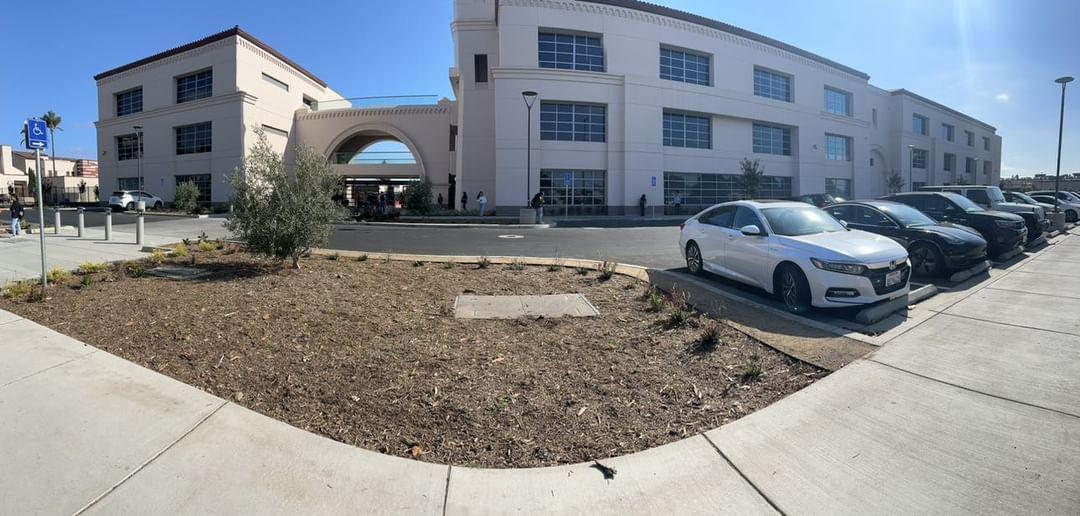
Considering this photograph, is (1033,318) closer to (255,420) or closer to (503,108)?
(255,420)

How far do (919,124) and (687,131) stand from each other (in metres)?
40.8

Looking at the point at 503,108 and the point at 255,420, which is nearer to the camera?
the point at 255,420

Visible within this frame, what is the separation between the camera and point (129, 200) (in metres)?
35.3

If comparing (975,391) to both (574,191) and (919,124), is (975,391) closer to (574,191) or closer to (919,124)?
(574,191)

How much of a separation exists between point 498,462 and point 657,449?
3.53 feet

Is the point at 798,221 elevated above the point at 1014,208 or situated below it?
below

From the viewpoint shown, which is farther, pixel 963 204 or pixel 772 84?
pixel 772 84

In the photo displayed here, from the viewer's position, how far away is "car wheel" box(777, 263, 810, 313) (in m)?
6.53

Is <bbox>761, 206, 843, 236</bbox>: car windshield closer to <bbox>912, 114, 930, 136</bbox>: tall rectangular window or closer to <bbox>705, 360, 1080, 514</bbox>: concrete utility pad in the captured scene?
<bbox>705, 360, 1080, 514</bbox>: concrete utility pad

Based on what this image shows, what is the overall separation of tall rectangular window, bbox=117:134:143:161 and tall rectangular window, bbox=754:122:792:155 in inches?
2178

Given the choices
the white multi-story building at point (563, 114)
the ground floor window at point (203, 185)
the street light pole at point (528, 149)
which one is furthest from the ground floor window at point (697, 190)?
the ground floor window at point (203, 185)

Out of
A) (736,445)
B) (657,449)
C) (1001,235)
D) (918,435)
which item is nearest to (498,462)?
(657,449)

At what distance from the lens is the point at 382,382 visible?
4.12 m

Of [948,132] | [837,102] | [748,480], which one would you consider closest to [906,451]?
[748,480]
